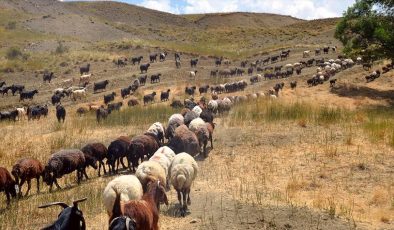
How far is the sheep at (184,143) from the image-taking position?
1673cm

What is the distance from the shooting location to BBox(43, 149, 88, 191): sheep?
14.6 m

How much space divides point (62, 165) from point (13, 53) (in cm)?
4861

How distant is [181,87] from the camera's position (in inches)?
1574

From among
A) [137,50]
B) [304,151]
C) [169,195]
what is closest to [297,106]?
[304,151]

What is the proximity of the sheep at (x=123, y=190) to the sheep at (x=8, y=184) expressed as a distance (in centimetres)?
468

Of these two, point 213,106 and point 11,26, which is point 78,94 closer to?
point 213,106

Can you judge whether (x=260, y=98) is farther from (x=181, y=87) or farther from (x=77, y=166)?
(x=77, y=166)

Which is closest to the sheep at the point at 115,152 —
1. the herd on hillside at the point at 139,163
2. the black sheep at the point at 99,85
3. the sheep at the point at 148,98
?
the herd on hillside at the point at 139,163

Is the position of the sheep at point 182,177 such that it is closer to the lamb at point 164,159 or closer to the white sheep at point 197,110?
the lamb at point 164,159

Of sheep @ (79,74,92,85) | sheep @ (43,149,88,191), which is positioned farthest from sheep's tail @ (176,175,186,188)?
sheep @ (79,74,92,85)

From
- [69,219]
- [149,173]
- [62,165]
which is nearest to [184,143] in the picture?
[62,165]

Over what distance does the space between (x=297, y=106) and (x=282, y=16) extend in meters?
139

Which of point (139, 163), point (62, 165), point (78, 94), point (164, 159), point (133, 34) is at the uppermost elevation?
point (133, 34)

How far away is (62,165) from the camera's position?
Answer: 48.6ft
